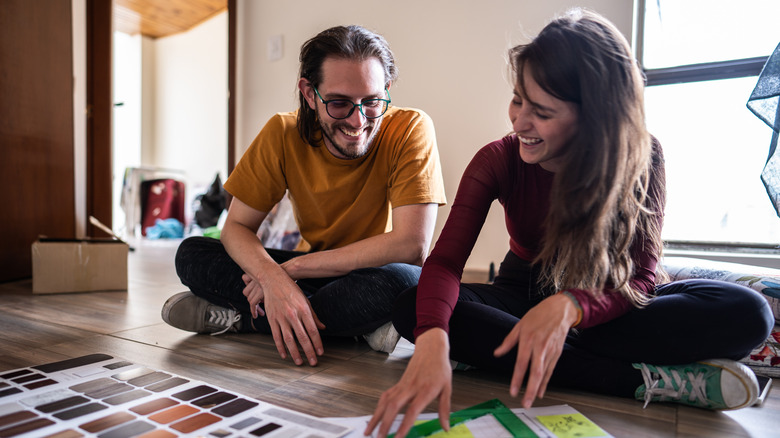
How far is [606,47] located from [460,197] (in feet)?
1.14

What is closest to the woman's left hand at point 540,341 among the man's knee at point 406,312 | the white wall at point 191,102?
the man's knee at point 406,312

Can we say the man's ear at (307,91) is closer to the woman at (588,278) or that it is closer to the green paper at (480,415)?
the woman at (588,278)

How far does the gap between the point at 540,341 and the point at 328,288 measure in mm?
551

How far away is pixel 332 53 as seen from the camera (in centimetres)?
120

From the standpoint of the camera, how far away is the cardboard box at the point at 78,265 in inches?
75.1

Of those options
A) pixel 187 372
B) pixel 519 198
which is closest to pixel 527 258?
pixel 519 198

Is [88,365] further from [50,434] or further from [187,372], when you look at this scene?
[50,434]

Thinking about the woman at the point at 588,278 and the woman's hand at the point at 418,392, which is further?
the woman at the point at 588,278

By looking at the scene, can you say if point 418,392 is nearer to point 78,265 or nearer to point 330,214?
point 330,214

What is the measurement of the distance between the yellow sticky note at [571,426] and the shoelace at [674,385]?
16 centimetres

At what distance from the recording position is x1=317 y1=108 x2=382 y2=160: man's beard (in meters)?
1.22

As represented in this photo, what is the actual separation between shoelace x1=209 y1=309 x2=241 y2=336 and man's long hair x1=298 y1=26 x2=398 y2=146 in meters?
0.48

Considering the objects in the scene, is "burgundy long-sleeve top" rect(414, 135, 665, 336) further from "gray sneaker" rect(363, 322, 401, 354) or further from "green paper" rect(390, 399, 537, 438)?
"gray sneaker" rect(363, 322, 401, 354)

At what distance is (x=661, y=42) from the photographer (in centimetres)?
222
